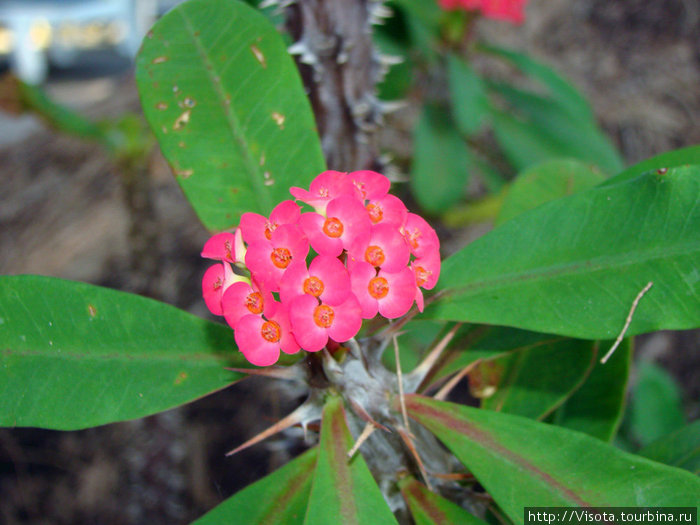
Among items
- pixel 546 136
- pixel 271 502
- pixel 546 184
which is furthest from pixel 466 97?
pixel 271 502

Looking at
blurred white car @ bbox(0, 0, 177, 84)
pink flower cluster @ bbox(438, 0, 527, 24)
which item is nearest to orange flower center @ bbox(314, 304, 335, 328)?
pink flower cluster @ bbox(438, 0, 527, 24)

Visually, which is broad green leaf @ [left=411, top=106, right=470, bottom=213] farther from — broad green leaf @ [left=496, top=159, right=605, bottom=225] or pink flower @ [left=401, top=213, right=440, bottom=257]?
pink flower @ [left=401, top=213, right=440, bottom=257]

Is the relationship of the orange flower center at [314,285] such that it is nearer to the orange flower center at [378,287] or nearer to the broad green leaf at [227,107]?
the orange flower center at [378,287]

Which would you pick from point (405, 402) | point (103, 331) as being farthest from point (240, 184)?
point (405, 402)

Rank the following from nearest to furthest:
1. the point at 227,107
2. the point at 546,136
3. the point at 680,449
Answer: the point at 227,107 < the point at 680,449 < the point at 546,136

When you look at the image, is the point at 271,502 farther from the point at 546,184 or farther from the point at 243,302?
the point at 546,184
